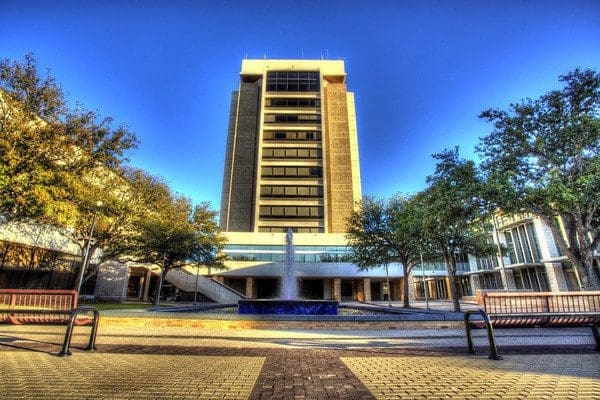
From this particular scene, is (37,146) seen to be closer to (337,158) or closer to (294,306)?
(294,306)

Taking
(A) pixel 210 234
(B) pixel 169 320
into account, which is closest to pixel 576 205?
(B) pixel 169 320

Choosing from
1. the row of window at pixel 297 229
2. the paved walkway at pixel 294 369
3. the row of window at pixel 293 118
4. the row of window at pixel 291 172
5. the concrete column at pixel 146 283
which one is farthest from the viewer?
the row of window at pixel 293 118

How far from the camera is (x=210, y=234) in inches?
1037

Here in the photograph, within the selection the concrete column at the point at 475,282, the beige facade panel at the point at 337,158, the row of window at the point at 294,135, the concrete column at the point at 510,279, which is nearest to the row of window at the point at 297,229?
the beige facade panel at the point at 337,158

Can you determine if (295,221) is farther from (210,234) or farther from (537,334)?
(537,334)

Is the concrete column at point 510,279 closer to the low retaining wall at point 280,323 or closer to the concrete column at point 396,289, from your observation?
the concrete column at point 396,289

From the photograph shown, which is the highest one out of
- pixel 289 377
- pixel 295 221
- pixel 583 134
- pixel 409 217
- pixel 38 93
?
pixel 295 221

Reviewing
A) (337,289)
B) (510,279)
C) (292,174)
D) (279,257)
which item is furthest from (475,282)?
(292,174)

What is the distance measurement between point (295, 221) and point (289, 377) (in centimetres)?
4933

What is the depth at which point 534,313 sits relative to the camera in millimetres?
6613

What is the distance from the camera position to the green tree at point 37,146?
1365cm

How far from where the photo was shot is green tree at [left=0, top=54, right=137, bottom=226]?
13648 millimetres

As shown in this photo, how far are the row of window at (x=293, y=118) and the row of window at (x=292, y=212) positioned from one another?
17.9m

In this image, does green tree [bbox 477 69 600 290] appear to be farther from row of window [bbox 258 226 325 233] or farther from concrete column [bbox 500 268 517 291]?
row of window [bbox 258 226 325 233]
